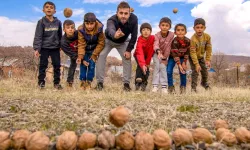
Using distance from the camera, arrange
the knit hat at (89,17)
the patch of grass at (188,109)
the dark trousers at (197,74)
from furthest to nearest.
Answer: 1. the dark trousers at (197,74)
2. the knit hat at (89,17)
3. the patch of grass at (188,109)

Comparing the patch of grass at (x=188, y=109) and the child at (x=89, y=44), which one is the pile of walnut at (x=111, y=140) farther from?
the child at (x=89, y=44)

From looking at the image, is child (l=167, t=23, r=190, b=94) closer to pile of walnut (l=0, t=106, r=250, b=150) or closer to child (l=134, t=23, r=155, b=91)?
child (l=134, t=23, r=155, b=91)

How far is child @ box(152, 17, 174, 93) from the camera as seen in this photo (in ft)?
22.6

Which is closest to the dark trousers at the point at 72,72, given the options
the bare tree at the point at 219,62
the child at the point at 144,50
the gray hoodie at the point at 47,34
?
the gray hoodie at the point at 47,34

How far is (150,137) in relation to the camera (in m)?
1.90

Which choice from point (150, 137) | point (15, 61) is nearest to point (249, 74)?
point (15, 61)

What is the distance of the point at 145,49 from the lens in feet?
23.2

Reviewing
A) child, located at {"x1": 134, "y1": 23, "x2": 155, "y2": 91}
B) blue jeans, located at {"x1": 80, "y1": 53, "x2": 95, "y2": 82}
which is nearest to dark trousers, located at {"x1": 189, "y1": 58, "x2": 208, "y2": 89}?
child, located at {"x1": 134, "y1": 23, "x2": 155, "y2": 91}

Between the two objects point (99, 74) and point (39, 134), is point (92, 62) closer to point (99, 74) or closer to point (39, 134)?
point (99, 74)

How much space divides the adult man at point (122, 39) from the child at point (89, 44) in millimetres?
150

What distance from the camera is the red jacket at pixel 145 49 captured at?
272 inches

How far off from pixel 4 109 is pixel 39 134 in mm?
1792

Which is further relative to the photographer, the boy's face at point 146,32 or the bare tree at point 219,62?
the bare tree at point 219,62

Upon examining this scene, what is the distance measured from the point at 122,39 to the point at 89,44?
0.76 meters
